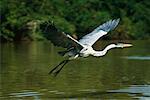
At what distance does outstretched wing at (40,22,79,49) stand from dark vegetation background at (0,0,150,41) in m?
34.8

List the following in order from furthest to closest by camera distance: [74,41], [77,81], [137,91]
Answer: [77,81]
[137,91]
[74,41]

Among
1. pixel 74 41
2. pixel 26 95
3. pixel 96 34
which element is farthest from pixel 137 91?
pixel 26 95

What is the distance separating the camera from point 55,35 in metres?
13.5

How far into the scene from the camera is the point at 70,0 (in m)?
58.9

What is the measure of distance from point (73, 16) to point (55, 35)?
146 feet

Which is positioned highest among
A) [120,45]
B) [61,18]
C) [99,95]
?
[61,18]

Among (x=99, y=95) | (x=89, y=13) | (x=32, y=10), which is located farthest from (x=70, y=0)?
(x=99, y=95)

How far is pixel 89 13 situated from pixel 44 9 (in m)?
6.21

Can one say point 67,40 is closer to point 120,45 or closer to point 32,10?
point 120,45

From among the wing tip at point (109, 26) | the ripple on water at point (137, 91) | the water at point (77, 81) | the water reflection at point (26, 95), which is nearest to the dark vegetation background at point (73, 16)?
the water at point (77, 81)

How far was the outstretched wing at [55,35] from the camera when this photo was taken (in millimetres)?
13398

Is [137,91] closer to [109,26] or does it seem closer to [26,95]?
[109,26]

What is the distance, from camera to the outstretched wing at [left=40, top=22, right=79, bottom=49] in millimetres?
13398

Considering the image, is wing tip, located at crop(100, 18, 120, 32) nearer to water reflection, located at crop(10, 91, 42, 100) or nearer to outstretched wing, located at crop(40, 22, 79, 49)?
outstretched wing, located at crop(40, 22, 79, 49)
